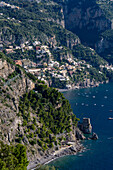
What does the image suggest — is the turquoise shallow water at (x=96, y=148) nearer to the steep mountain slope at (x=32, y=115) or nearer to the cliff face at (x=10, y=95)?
the steep mountain slope at (x=32, y=115)

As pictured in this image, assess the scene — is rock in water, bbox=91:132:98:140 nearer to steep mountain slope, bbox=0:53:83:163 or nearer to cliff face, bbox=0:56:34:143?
steep mountain slope, bbox=0:53:83:163

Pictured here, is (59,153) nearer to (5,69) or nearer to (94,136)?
(94,136)

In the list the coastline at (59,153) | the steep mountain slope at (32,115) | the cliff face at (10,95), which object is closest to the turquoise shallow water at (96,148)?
the coastline at (59,153)

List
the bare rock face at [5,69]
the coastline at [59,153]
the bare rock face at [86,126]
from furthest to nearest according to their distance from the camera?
the bare rock face at [86,126]
the bare rock face at [5,69]
the coastline at [59,153]

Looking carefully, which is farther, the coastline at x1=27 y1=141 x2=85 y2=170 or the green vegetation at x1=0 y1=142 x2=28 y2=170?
the coastline at x1=27 y1=141 x2=85 y2=170

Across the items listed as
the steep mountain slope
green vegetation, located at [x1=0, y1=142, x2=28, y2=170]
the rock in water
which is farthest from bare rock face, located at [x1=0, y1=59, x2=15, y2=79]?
green vegetation, located at [x1=0, y1=142, x2=28, y2=170]

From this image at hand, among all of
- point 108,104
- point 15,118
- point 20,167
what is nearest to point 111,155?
point 15,118
